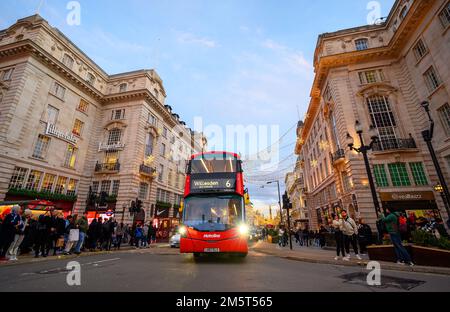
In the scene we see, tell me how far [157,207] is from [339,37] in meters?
30.7

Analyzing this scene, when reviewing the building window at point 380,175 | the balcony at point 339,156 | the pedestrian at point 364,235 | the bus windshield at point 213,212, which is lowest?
the pedestrian at point 364,235

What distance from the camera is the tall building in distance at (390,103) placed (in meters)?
17.6

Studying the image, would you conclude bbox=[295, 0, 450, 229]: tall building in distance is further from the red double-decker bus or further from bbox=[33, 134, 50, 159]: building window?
bbox=[33, 134, 50, 159]: building window

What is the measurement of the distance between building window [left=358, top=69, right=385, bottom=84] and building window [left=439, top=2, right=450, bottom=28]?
5.68 metres

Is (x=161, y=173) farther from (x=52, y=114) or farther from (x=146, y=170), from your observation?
(x=52, y=114)

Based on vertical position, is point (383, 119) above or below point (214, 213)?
above

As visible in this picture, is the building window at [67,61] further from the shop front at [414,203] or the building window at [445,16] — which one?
the building window at [445,16]

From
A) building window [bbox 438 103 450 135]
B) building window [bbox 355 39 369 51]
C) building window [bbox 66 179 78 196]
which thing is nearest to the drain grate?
building window [bbox 438 103 450 135]

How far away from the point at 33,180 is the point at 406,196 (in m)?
33.6

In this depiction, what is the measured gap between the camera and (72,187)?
2561cm

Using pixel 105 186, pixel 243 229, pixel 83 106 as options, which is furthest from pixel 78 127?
pixel 243 229

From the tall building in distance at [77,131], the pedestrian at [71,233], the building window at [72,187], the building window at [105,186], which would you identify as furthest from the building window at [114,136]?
the pedestrian at [71,233]

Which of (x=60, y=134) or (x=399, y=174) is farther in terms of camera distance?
(x=60, y=134)

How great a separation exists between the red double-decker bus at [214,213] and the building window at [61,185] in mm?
Result: 21260
